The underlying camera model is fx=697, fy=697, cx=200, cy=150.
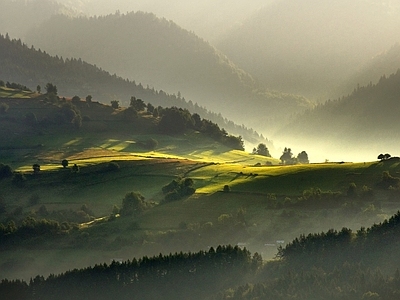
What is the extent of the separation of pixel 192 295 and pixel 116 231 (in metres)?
29.5

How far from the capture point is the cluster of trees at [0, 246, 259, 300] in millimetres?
88688

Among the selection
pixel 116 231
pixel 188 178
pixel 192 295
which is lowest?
pixel 192 295

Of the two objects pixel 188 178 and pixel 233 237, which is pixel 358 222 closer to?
pixel 233 237

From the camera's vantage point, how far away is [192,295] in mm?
87062

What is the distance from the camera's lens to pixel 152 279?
297 feet

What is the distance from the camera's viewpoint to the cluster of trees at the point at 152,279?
88.7 metres

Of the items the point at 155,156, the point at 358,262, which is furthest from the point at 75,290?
the point at 155,156

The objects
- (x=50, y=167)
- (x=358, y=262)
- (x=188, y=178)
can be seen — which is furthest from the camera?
(x=50, y=167)

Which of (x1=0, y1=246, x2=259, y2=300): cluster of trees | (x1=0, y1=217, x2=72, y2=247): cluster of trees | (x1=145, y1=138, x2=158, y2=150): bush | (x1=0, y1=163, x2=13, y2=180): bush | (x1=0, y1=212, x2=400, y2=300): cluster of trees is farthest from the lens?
(x1=145, y1=138, x2=158, y2=150): bush

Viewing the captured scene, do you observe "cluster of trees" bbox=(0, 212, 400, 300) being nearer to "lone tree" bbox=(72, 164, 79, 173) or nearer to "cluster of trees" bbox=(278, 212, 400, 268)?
"cluster of trees" bbox=(278, 212, 400, 268)

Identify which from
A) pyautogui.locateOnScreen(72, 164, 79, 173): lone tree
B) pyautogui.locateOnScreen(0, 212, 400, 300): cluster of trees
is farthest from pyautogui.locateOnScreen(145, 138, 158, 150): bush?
pyautogui.locateOnScreen(0, 212, 400, 300): cluster of trees

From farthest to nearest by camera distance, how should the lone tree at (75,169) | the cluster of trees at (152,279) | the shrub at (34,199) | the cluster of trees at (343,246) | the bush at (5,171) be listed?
the bush at (5,171), the lone tree at (75,169), the shrub at (34,199), the cluster of trees at (152,279), the cluster of trees at (343,246)

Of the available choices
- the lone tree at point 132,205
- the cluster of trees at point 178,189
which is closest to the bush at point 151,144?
the cluster of trees at point 178,189

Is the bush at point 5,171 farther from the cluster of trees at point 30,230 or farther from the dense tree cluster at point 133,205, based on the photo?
the dense tree cluster at point 133,205
